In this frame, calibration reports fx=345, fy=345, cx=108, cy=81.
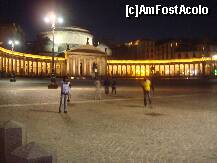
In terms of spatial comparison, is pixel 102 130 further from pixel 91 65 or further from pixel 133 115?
pixel 91 65

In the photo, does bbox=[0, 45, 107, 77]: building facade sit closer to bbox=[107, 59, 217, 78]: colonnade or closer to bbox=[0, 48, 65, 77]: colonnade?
Answer: bbox=[0, 48, 65, 77]: colonnade

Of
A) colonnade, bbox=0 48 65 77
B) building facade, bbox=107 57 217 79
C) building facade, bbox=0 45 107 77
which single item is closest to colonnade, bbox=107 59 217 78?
building facade, bbox=107 57 217 79

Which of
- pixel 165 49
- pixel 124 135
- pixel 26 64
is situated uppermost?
pixel 165 49

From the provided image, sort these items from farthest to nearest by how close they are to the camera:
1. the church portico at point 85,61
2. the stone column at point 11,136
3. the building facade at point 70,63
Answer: the church portico at point 85,61
the building facade at point 70,63
the stone column at point 11,136

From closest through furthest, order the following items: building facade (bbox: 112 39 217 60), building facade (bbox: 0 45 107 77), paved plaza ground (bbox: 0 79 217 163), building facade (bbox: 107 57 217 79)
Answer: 1. paved plaza ground (bbox: 0 79 217 163)
2. building facade (bbox: 0 45 107 77)
3. building facade (bbox: 107 57 217 79)
4. building facade (bbox: 112 39 217 60)

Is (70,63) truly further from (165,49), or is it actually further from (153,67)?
(165,49)

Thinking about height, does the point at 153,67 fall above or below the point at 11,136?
above

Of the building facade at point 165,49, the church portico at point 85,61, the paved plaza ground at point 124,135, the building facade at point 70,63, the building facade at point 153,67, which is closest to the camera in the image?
the paved plaza ground at point 124,135

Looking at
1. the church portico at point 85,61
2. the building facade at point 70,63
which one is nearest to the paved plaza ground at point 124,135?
the building facade at point 70,63

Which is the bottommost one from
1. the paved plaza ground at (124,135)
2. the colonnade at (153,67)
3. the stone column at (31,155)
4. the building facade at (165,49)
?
the paved plaza ground at (124,135)

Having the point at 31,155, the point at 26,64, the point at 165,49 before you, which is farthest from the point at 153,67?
the point at 31,155

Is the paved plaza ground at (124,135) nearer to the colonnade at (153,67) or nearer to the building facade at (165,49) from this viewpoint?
the colonnade at (153,67)

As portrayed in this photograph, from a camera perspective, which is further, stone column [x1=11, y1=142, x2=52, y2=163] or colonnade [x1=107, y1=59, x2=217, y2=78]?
colonnade [x1=107, y1=59, x2=217, y2=78]

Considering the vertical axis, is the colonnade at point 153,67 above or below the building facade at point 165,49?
below
